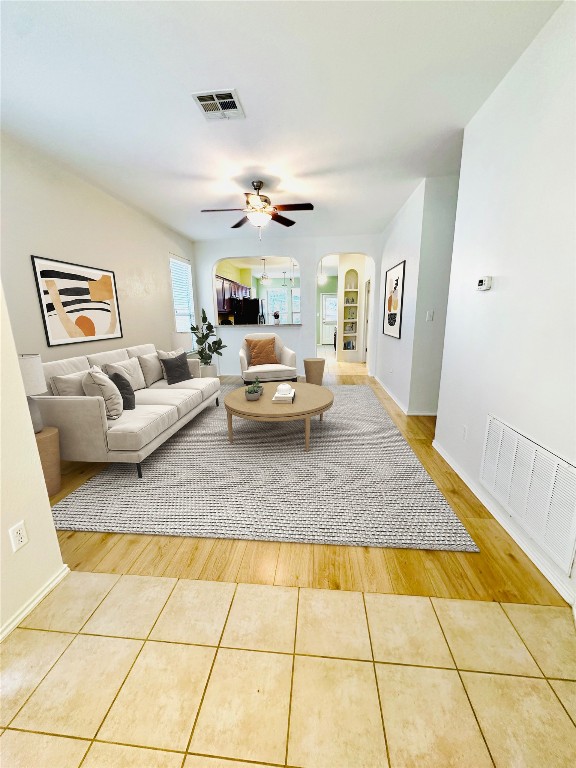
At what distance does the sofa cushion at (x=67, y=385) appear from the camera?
2508mm

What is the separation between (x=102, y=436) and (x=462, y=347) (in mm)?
2955

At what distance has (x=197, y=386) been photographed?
3.72 m

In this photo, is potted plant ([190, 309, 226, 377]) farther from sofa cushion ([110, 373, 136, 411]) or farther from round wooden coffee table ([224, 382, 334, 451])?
sofa cushion ([110, 373, 136, 411])

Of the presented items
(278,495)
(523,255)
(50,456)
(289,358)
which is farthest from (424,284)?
(50,456)

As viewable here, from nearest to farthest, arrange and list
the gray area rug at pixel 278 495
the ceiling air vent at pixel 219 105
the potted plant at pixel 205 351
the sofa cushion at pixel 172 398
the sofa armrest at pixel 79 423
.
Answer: the gray area rug at pixel 278 495 → the ceiling air vent at pixel 219 105 → the sofa armrest at pixel 79 423 → the sofa cushion at pixel 172 398 → the potted plant at pixel 205 351

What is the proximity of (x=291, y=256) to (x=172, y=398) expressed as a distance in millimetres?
3949

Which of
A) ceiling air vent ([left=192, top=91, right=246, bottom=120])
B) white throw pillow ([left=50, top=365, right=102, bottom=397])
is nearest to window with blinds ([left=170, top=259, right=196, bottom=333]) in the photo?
white throw pillow ([left=50, top=365, right=102, bottom=397])

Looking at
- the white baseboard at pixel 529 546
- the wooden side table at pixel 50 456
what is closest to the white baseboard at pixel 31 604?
the wooden side table at pixel 50 456

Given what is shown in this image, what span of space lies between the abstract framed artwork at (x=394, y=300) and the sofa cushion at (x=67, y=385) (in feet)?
12.6

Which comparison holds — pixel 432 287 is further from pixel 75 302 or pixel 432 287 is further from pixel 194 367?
pixel 75 302

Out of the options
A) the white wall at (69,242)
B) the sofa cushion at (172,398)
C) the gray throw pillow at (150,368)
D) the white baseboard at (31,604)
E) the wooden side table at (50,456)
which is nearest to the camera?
the white baseboard at (31,604)

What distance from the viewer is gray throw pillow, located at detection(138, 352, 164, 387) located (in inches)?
149

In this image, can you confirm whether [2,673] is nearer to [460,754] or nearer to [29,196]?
[460,754]

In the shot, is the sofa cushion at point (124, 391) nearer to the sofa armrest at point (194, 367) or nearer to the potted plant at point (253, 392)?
the potted plant at point (253, 392)
